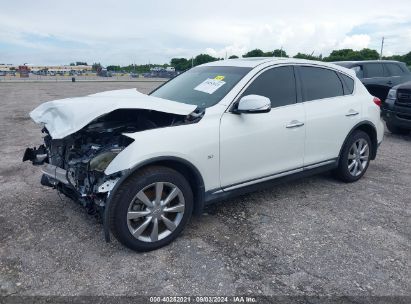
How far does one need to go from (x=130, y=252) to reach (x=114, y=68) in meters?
124

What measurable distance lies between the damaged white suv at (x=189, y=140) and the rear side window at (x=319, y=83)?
0.01m

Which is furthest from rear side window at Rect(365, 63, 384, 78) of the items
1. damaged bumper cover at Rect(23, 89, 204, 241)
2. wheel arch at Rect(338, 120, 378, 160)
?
damaged bumper cover at Rect(23, 89, 204, 241)

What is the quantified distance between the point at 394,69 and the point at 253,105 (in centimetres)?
963

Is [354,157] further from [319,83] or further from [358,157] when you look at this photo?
[319,83]

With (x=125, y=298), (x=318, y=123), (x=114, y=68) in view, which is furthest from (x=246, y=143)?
(x=114, y=68)

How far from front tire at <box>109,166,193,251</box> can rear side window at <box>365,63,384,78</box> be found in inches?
360

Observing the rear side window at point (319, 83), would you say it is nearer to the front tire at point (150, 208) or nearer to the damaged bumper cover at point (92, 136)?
the damaged bumper cover at point (92, 136)

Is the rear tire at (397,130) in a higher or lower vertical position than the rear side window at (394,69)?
lower

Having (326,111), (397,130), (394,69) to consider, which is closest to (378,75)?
(394,69)

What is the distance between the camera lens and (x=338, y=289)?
2.73m

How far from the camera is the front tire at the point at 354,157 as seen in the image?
4.79 metres

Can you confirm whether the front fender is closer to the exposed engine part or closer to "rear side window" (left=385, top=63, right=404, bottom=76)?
the exposed engine part

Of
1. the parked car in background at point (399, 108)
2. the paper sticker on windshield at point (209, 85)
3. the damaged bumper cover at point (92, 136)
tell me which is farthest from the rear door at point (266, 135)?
the parked car in background at point (399, 108)

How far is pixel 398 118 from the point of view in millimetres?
7883
